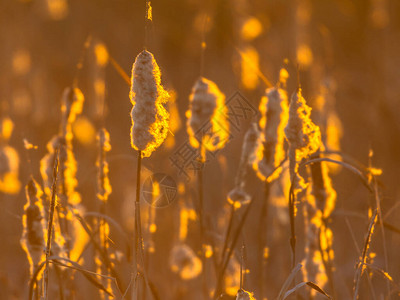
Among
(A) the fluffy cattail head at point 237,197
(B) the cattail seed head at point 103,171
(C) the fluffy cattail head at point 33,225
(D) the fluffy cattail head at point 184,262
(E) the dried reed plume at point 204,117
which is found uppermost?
(E) the dried reed plume at point 204,117

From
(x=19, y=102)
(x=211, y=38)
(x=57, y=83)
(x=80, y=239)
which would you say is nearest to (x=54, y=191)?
(x=80, y=239)

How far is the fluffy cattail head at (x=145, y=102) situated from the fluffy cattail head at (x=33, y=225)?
0.28 metres

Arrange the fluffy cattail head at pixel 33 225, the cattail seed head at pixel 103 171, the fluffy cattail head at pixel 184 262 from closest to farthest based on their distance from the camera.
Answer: the fluffy cattail head at pixel 33 225
the cattail seed head at pixel 103 171
the fluffy cattail head at pixel 184 262

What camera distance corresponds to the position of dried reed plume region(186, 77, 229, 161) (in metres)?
1.11

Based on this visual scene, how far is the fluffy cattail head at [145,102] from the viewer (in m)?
0.82

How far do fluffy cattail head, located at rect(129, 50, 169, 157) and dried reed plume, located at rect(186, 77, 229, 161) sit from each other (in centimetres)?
27

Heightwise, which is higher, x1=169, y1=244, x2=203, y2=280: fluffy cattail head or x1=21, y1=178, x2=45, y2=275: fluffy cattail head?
x1=21, y1=178, x2=45, y2=275: fluffy cattail head

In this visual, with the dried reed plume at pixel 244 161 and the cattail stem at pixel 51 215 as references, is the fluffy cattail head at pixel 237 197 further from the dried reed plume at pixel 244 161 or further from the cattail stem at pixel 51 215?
the cattail stem at pixel 51 215

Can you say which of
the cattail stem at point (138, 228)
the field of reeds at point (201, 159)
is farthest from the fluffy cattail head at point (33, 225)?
the cattail stem at point (138, 228)

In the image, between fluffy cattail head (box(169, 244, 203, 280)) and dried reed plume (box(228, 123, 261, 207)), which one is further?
fluffy cattail head (box(169, 244, 203, 280))

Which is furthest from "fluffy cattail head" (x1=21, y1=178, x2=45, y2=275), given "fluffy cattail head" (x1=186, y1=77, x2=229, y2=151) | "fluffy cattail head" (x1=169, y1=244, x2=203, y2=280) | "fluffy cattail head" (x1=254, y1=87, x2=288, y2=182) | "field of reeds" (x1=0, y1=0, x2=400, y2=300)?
"fluffy cattail head" (x1=169, y1=244, x2=203, y2=280)

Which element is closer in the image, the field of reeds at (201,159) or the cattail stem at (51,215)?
the cattail stem at (51,215)

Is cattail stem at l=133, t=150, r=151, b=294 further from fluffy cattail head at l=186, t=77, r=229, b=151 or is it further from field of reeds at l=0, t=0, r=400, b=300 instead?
fluffy cattail head at l=186, t=77, r=229, b=151

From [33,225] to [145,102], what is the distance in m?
0.35
